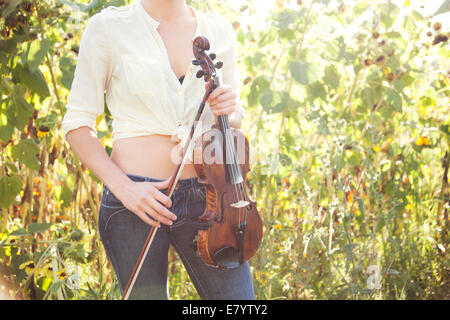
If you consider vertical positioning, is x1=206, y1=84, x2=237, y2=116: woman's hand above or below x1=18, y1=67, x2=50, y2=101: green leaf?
below

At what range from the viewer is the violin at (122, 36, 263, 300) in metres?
1.36

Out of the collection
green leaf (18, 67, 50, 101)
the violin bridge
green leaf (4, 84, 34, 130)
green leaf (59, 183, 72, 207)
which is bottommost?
green leaf (59, 183, 72, 207)

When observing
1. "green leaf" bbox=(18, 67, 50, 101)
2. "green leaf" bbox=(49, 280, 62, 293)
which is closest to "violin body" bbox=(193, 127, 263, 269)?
"green leaf" bbox=(49, 280, 62, 293)

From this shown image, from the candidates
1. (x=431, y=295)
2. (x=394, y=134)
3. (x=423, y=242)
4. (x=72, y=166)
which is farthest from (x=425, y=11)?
(x=72, y=166)

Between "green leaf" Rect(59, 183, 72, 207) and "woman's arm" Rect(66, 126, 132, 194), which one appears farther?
"green leaf" Rect(59, 183, 72, 207)

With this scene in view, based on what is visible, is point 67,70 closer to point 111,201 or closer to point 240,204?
point 111,201

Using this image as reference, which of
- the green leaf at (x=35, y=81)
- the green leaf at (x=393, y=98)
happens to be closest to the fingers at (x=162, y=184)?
the green leaf at (x=35, y=81)

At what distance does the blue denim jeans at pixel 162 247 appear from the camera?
136 centimetres

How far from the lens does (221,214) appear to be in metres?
1.40

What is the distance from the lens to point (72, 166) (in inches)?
109

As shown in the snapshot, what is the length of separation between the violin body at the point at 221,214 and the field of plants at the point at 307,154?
957 millimetres

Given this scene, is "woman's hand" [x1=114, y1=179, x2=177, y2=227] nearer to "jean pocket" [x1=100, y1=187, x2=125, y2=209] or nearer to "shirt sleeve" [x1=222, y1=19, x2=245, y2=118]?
"jean pocket" [x1=100, y1=187, x2=125, y2=209]
